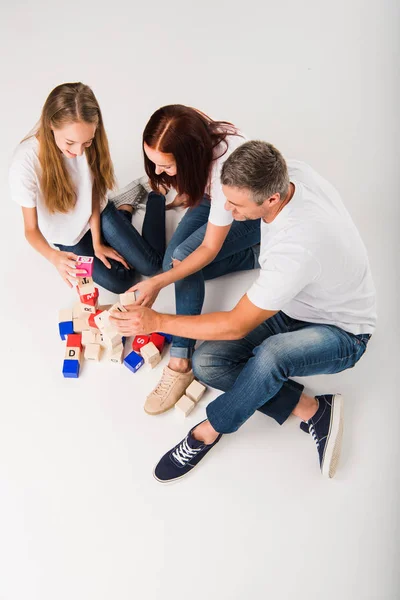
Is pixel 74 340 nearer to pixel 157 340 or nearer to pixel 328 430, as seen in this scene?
pixel 157 340

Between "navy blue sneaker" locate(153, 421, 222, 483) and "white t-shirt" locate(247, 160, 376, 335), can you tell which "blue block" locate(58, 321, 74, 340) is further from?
"white t-shirt" locate(247, 160, 376, 335)

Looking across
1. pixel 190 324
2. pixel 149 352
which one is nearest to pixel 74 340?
pixel 149 352

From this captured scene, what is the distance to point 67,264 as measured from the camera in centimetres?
230

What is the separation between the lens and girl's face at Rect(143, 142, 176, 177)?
76.3 inches

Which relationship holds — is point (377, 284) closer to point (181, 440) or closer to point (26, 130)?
point (181, 440)

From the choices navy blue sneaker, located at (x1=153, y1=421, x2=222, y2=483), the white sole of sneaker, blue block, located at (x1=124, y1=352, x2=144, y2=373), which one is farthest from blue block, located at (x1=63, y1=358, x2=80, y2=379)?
the white sole of sneaker

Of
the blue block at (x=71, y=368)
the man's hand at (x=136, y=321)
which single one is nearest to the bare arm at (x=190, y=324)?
the man's hand at (x=136, y=321)

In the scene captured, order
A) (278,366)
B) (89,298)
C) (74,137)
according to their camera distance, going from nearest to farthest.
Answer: (278,366) → (74,137) → (89,298)

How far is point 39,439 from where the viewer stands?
221cm

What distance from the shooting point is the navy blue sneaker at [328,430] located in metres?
2.02

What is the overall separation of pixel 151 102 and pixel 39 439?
2252 mm

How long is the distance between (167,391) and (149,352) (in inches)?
8.0

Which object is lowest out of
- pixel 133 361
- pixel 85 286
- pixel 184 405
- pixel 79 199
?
pixel 184 405

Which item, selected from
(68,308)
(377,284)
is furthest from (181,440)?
(377,284)
